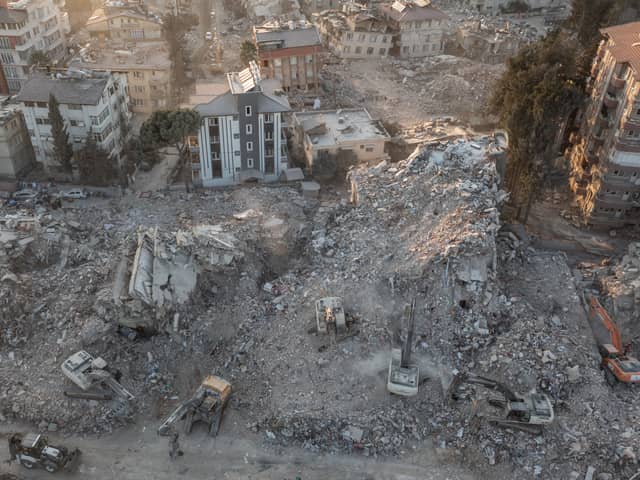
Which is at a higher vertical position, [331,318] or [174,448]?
[331,318]

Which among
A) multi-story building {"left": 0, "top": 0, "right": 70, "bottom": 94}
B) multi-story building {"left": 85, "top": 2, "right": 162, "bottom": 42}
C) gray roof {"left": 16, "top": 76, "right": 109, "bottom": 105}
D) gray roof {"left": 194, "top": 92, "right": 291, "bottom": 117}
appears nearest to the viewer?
gray roof {"left": 194, "top": 92, "right": 291, "bottom": 117}

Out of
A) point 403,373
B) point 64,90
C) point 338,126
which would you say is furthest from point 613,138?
point 64,90

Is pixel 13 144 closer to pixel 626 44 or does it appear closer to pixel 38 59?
pixel 38 59

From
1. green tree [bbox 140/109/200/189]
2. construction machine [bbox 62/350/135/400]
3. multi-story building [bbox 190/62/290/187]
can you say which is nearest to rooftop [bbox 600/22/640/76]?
multi-story building [bbox 190/62/290/187]

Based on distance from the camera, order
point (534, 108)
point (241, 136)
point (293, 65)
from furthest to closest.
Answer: point (293, 65) < point (241, 136) < point (534, 108)

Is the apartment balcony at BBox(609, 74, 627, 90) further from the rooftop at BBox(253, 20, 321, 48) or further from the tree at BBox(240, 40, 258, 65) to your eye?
the tree at BBox(240, 40, 258, 65)

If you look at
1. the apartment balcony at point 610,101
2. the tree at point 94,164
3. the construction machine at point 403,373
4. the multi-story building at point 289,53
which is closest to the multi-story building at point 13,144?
the tree at point 94,164
